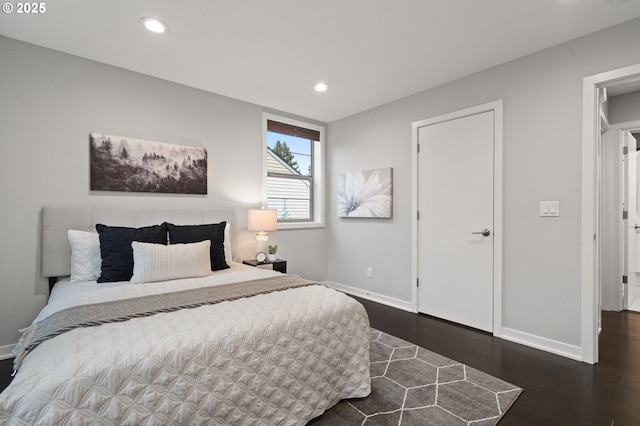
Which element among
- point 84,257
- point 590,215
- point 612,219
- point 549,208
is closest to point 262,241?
point 84,257

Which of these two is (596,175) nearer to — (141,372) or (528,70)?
(528,70)

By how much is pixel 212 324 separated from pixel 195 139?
2553 mm

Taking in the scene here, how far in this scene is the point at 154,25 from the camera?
2.32 metres

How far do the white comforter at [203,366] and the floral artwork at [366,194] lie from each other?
7.02ft

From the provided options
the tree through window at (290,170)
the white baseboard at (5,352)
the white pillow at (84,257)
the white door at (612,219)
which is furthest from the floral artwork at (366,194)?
the white baseboard at (5,352)

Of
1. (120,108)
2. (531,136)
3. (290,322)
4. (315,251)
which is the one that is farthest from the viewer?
(315,251)

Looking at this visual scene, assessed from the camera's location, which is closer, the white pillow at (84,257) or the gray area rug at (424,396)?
the gray area rug at (424,396)

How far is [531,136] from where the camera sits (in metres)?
2.75

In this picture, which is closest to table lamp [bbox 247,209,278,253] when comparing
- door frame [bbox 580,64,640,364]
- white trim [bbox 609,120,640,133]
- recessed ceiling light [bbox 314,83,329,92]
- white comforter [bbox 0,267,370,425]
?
recessed ceiling light [bbox 314,83,329,92]

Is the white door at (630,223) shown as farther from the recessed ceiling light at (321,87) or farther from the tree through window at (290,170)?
the tree through window at (290,170)

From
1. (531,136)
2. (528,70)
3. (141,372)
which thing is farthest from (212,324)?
(528,70)

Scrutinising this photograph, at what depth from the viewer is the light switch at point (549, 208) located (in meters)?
2.60

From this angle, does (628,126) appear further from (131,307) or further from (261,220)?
(131,307)

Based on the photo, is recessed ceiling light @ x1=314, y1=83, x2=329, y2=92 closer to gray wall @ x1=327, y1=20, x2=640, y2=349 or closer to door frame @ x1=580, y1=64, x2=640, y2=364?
gray wall @ x1=327, y1=20, x2=640, y2=349
